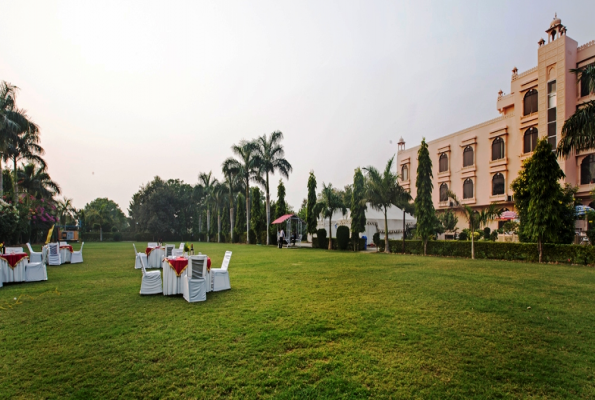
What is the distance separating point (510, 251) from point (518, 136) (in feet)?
61.0

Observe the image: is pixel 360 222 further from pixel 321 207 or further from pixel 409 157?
pixel 409 157

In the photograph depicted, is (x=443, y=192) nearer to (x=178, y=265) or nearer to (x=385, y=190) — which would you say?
(x=385, y=190)

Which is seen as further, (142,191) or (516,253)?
(142,191)

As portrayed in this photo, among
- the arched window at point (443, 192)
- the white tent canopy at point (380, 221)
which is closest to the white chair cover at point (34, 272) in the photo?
the white tent canopy at point (380, 221)

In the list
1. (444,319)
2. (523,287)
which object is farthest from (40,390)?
(523,287)

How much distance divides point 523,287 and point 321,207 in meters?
19.0

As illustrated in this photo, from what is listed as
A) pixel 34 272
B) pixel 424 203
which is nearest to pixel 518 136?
pixel 424 203

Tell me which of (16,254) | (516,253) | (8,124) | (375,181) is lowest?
(516,253)

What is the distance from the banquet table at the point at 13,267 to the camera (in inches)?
356

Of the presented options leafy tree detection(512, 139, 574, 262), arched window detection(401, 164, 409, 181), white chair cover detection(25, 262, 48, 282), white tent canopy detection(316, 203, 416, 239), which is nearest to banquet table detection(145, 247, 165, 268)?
white chair cover detection(25, 262, 48, 282)

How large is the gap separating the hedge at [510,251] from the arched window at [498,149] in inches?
674

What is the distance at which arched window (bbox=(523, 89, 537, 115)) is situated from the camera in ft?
88.7

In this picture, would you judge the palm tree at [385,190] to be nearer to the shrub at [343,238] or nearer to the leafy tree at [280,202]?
the shrub at [343,238]

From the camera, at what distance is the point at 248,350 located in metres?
4.12
